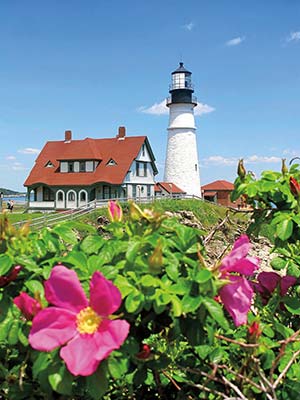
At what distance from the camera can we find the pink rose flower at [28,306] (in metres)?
1.21

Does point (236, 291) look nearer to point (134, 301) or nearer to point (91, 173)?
point (134, 301)

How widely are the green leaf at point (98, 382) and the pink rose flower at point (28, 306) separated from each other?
0.21 m

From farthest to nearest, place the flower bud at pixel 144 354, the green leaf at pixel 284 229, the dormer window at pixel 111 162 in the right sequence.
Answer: the dormer window at pixel 111 162
the green leaf at pixel 284 229
the flower bud at pixel 144 354

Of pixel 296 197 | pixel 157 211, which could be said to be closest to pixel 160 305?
pixel 157 211

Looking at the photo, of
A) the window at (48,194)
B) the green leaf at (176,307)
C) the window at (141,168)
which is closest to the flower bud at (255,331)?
the green leaf at (176,307)

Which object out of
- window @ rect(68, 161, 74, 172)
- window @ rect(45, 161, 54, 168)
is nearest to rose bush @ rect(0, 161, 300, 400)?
window @ rect(68, 161, 74, 172)

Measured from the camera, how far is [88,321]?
1.16 meters

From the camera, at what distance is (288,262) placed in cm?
181

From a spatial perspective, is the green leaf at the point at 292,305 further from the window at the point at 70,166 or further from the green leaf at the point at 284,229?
the window at the point at 70,166

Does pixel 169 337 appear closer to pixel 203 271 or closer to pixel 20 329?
pixel 203 271

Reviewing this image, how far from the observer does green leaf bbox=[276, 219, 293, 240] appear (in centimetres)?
163

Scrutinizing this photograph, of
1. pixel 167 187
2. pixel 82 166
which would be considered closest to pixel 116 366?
pixel 82 166

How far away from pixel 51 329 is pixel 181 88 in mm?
37806

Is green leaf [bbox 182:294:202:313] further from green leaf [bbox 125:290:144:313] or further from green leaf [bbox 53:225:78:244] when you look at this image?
green leaf [bbox 53:225:78:244]
